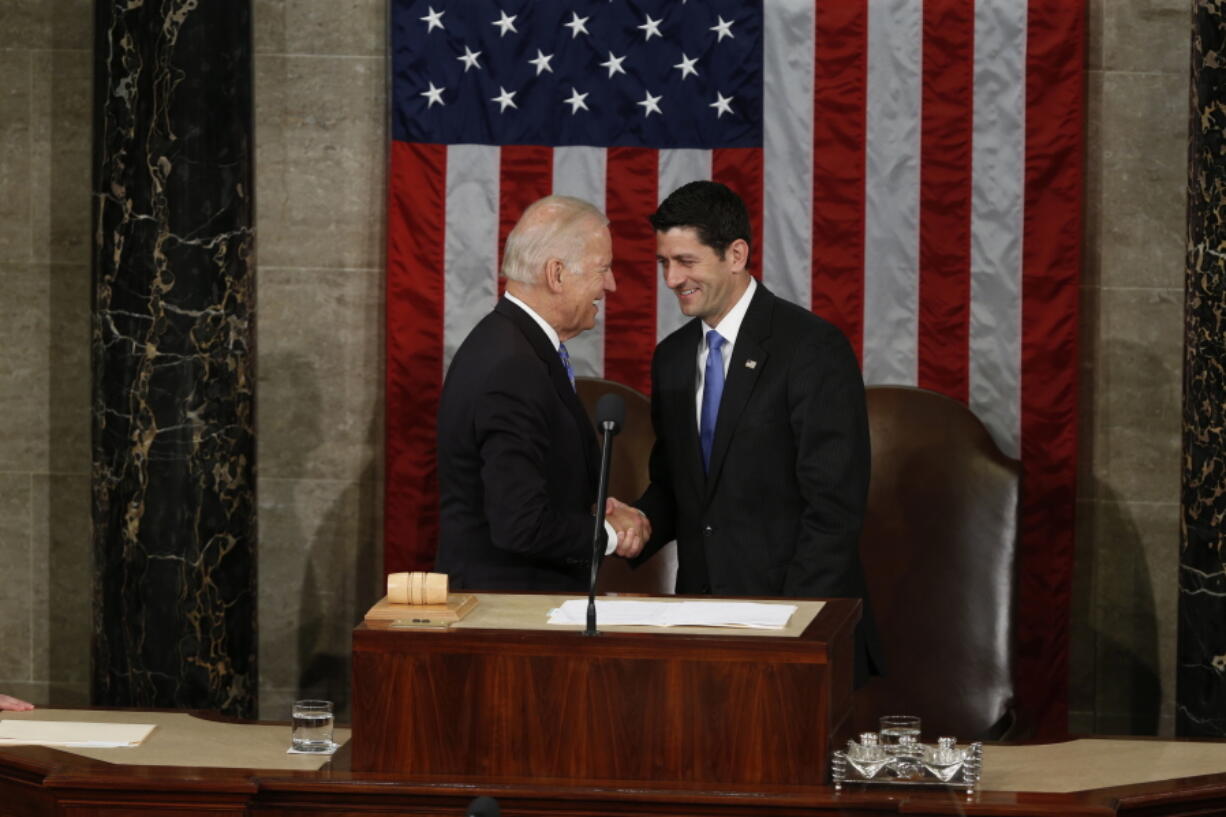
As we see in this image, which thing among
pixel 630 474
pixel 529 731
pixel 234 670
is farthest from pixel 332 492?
pixel 529 731

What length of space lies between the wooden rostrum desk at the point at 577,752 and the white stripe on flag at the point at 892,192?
326cm

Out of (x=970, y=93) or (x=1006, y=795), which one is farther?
(x=970, y=93)

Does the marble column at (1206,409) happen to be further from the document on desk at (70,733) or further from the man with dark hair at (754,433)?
the document on desk at (70,733)

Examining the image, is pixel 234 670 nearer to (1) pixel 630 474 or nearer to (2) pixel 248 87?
(1) pixel 630 474

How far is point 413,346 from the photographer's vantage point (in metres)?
6.89

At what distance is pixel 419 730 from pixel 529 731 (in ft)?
0.73

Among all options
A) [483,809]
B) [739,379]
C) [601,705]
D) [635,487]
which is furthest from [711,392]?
[483,809]

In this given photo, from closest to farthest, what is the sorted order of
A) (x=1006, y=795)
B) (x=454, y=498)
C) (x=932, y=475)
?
(x=1006, y=795) → (x=454, y=498) → (x=932, y=475)

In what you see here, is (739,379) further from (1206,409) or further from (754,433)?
(1206,409)

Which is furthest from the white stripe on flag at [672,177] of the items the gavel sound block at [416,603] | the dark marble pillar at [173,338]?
the gavel sound block at [416,603]

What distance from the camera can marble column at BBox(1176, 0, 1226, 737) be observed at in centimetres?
614

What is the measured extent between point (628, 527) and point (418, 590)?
1301mm

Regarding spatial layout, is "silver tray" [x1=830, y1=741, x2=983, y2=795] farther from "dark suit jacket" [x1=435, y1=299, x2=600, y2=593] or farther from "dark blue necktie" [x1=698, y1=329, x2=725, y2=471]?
"dark blue necktie" [x1=698, y1=329, x2=725, y2=471]

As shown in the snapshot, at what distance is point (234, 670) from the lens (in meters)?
6.49
